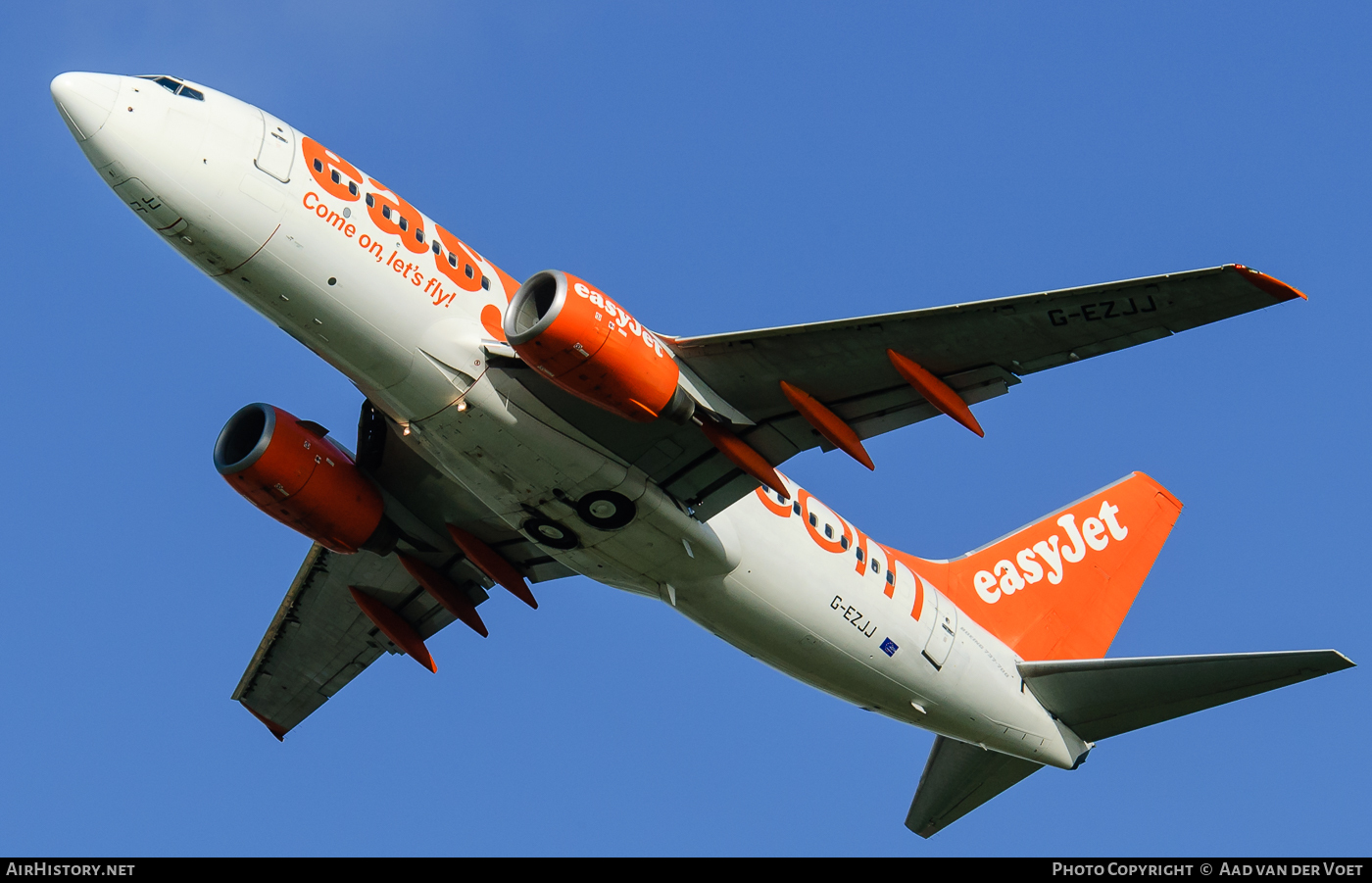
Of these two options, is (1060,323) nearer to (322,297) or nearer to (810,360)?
(810,360)

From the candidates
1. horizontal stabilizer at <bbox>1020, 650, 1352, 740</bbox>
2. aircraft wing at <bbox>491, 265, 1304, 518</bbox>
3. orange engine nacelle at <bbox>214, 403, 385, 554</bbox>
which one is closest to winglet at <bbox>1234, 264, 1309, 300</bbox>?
aircraft wing at <bbox>491, 265, 1304, 518</bbox>

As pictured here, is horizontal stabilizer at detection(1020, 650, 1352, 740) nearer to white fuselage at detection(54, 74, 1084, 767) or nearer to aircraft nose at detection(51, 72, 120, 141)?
white fuselage at detection(54, 74, 1084, 767)

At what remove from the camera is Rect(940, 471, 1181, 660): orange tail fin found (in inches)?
1174

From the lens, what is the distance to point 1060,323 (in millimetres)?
21141

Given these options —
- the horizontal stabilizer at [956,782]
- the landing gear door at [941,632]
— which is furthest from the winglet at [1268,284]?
the horizontal stabilizer at [956,782]

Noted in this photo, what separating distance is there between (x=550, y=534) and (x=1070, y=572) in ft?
43.3

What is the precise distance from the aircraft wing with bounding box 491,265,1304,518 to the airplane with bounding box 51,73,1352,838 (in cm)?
4

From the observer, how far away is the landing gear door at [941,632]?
27.1 metres

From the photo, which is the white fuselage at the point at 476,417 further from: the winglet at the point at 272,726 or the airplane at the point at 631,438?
the winglet at the point at 272,726

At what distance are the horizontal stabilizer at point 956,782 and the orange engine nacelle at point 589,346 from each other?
11.9 metres

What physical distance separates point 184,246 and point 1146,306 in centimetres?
1471

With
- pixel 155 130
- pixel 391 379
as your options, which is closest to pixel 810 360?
pixel 391 379

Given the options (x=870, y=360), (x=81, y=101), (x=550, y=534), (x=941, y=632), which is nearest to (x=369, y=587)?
(x=550, y=534)

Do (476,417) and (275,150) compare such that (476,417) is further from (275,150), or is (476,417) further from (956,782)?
(956,782)
